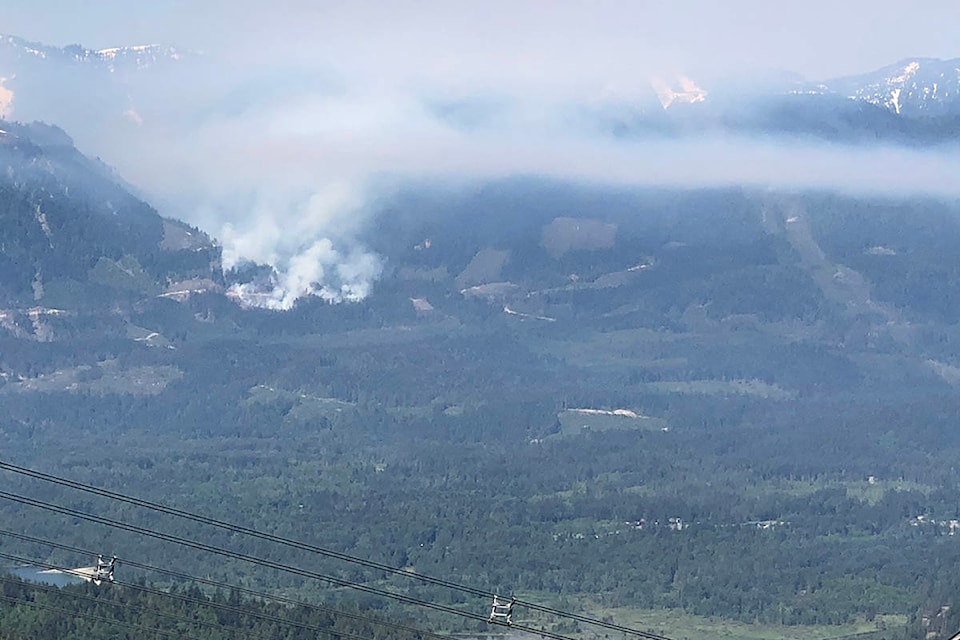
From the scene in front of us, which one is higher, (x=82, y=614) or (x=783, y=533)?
(x=783, y=533)

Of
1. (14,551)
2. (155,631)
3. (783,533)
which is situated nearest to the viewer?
(155,631)

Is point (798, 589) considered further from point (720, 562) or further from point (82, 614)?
point (82, 614)

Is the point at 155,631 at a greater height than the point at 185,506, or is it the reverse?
the point at 185,506

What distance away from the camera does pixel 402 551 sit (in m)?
186

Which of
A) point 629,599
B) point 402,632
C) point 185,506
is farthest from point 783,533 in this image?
point 402,632

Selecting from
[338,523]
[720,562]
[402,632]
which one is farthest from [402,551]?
[402,632]

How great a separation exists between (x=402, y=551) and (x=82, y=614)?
67.5 meters

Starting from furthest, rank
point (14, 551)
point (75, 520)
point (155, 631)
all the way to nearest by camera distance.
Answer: point (75, 520), point (14, 551), point (155, 631)

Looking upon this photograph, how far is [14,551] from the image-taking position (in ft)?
565

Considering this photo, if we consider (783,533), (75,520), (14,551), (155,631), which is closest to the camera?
(155,631)

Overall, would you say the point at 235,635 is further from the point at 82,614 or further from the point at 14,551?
the point at 14,551

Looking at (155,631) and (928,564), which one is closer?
(155,631)

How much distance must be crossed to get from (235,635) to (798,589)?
221 ft

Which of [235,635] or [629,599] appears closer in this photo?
[235,635]
